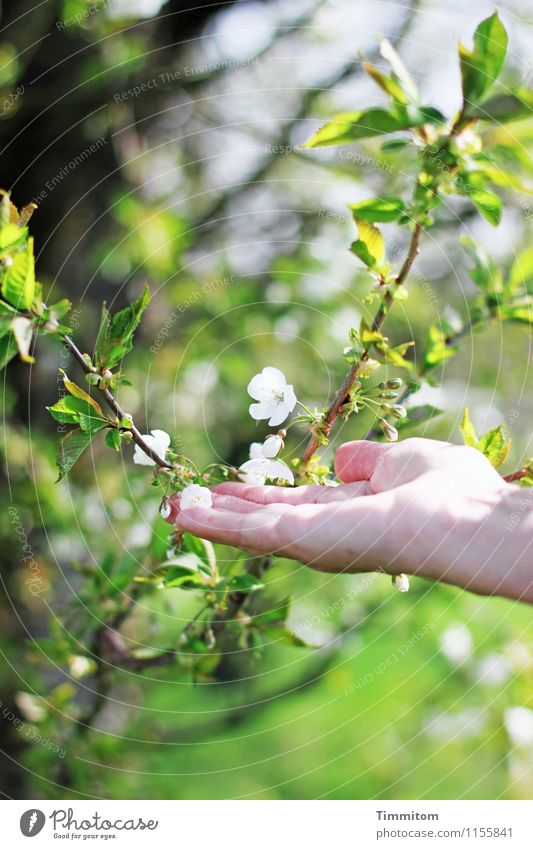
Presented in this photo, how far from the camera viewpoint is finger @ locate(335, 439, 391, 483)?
0.72 meters

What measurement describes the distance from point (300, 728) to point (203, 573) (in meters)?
1.52

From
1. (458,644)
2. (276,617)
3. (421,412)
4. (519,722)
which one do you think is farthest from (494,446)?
(458,644)

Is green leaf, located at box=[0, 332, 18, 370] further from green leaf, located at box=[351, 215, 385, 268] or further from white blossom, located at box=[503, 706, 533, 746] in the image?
white blossom, located at box=[503, 706, 533, 746]

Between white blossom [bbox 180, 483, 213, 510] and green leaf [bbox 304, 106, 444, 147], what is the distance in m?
0.31

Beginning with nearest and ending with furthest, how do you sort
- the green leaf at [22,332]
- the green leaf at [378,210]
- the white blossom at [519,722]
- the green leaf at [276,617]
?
the green leaf at [22,332] → the green leaf at [378,210] → the green leaf at [276,617] → the white blossom at [519,722]

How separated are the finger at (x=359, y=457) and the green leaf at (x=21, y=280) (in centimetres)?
34

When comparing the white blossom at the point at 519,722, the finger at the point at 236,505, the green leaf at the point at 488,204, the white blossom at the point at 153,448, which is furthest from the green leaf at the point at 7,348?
the white blossom at the point at 519,722

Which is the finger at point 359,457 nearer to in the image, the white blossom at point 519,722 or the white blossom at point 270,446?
the white blossom at point 270,446

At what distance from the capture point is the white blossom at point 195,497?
645 mm

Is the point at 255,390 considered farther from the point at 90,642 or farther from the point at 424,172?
the point at 90,642

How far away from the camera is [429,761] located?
189 centimetres

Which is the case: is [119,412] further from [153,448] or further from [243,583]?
[243,583]

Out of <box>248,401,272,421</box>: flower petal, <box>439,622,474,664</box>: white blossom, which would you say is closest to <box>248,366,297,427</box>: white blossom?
<box>248,401,272,421</box>: flower petal

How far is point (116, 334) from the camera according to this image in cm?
56
